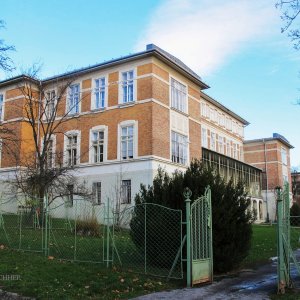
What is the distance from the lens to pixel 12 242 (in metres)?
17.2

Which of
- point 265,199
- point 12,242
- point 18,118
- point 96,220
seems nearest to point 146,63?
point 18,118

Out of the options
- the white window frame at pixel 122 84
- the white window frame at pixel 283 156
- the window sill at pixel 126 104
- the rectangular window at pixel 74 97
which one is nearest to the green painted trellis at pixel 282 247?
the window sill at pixel 126 104

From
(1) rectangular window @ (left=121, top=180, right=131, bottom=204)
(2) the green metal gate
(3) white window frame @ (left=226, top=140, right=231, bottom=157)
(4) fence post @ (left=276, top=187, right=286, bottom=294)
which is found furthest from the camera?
(3) white window frame @ (left=226, top=140, right=231, bottom=157)

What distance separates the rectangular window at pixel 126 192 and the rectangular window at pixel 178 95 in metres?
7.72

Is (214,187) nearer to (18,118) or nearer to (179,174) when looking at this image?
(179,174)

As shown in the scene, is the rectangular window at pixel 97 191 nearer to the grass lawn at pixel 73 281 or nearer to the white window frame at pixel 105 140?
the white window frame at pixel 105 140

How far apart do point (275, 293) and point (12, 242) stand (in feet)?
36.1

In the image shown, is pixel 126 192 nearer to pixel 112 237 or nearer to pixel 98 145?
pixel 98 145

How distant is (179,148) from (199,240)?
25990 mm

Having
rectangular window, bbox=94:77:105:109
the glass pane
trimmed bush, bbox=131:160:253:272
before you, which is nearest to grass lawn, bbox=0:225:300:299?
trimmed bush, bbox=131:160:253:272

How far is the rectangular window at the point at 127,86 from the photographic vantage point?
3578cm

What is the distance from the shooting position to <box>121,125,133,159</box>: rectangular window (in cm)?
3506

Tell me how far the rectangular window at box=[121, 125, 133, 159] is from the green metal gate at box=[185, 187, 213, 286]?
23329mm

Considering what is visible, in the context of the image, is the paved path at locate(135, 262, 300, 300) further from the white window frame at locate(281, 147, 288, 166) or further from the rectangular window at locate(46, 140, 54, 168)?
the white window frame at locate(281, 147, 288, 166)
